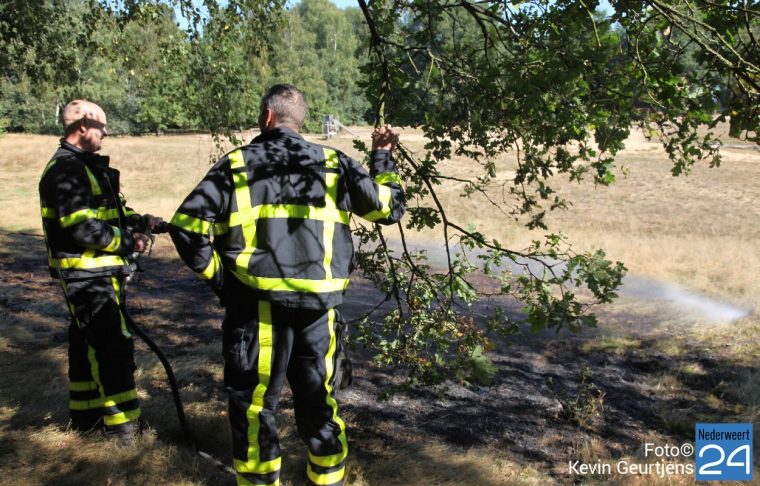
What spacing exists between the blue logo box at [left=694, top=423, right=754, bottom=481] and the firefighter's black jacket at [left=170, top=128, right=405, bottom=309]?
272 cm

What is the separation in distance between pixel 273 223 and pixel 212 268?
1.18 feet

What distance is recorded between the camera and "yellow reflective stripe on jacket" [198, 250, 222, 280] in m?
2.68

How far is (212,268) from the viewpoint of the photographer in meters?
2.70

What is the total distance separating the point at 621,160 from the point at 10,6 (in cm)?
2521

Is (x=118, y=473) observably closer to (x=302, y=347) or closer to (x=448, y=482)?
(x=302, y=347)

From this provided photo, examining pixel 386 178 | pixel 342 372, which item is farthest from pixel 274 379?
pixel 386 178

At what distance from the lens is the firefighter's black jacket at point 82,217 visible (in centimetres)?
321

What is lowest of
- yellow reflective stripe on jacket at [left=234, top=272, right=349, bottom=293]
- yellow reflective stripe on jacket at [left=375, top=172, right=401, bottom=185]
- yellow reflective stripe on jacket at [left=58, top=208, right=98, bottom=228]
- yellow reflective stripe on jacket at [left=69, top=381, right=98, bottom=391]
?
yellow reflective stripe on jacket at [left=69, top=381, right=98, bottom=391]

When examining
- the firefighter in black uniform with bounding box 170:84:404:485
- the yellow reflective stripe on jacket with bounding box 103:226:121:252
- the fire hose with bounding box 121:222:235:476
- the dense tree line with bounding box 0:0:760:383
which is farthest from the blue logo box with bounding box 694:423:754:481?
the yellow reflective stripe on jacket with bounding box 103:226:121:252

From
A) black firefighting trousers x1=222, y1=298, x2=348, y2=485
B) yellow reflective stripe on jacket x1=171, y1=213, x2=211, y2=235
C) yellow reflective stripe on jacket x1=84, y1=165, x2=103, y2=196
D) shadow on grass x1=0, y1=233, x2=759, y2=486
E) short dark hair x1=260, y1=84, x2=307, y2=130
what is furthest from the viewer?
shadow on grass x1=0, y1=233, x2=759, y2=486

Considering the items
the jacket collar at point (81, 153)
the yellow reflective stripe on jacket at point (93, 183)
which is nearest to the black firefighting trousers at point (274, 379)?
the yellow reflective stripe on jacket at point (93, 183)

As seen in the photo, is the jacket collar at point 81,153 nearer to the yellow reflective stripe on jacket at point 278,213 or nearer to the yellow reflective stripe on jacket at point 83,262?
the yellow reflective stripe on jacket at point 83,262

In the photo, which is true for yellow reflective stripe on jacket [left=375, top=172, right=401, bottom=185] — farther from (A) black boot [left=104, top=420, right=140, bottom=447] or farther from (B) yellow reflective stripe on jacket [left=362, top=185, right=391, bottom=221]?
(A) black boot [left=104, top=420, right=140, bottom=447]

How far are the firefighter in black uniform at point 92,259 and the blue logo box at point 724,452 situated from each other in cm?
363
